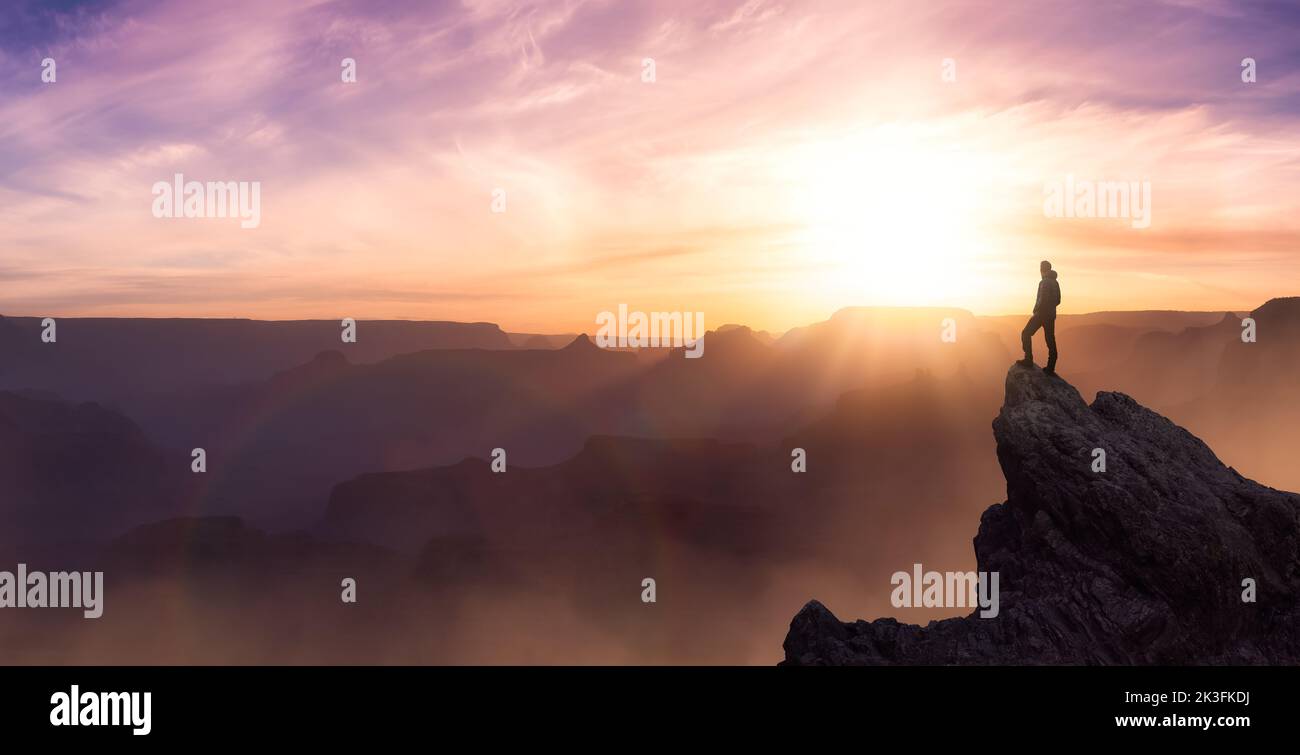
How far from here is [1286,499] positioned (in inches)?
915

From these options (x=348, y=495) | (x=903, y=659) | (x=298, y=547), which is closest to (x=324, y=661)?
(x=298, y=547)

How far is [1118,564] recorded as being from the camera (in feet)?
76.2

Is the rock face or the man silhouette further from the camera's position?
the man silhouette

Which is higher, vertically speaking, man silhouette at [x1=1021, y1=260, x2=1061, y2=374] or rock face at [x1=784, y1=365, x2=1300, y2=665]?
man silhouette at [x1=1021, y1=260, x2=1061, y2=374]

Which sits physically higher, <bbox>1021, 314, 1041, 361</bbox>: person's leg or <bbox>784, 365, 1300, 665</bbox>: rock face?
<bbox>1021, 314, 1041, 361</bbox>: person's leg

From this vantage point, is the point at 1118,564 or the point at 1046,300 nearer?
the point at 1118,564

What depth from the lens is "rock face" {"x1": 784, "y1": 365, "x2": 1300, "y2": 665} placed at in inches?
874

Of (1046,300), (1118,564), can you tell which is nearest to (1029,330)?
(1046,300)

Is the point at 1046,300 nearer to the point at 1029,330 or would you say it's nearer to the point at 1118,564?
the point at 1029,330

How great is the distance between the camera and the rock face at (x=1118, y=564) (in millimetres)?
22203

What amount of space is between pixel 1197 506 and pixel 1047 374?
6.11 m

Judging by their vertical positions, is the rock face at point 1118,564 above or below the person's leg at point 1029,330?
below

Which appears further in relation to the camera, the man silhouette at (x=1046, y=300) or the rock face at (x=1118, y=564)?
the man silhouette at (x=1046, y=300)

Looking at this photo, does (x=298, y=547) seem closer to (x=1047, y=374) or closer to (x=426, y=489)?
(x=426, y=489)
